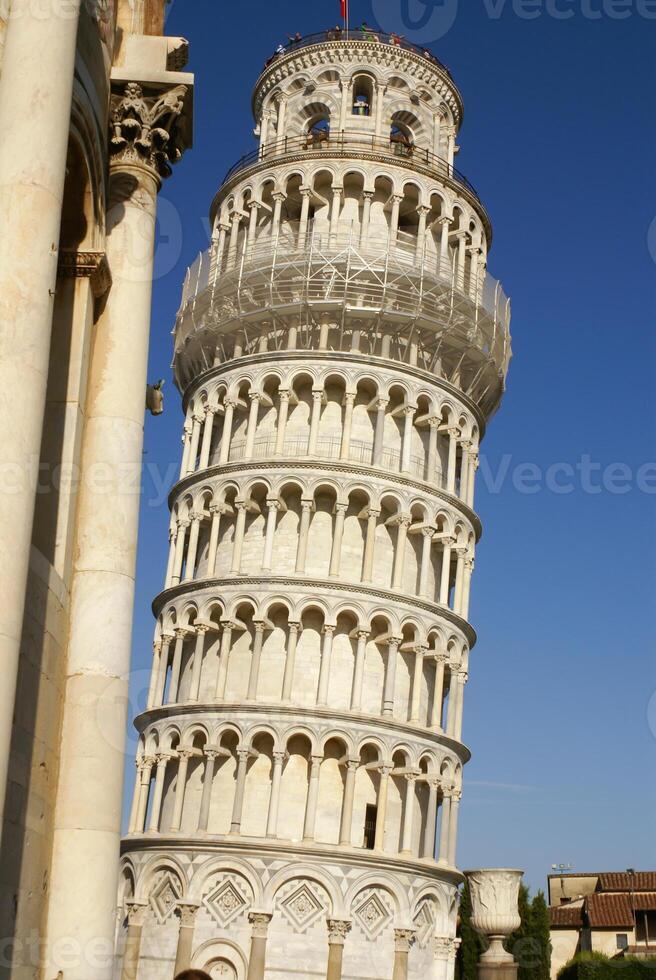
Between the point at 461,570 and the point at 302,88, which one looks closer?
the point at 461,570

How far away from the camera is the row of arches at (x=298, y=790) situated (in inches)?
1505

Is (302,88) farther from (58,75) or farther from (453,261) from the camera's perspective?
(58,75)

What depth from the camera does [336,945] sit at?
36688 mm

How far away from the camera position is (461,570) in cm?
4362

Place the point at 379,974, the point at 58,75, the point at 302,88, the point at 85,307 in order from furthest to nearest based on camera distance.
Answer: the point at 302,88 < the point at 379,974 < the point at 85,307 < the point at 58,75

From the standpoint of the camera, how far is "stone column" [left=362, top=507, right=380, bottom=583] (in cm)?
4062

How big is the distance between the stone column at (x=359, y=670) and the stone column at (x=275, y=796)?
2704mm

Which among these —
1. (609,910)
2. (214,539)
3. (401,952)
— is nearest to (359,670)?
(214,539)

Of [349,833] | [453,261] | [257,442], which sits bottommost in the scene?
[349,833]

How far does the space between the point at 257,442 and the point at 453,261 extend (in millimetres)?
10033

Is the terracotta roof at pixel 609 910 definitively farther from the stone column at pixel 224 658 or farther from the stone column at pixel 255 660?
the stone column at pixel 224 658

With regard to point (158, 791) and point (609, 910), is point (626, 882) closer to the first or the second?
point (609, 910)

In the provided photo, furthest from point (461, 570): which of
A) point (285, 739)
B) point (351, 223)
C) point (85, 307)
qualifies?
point (85, 307)

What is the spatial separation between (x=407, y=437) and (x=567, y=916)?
3821 cm
